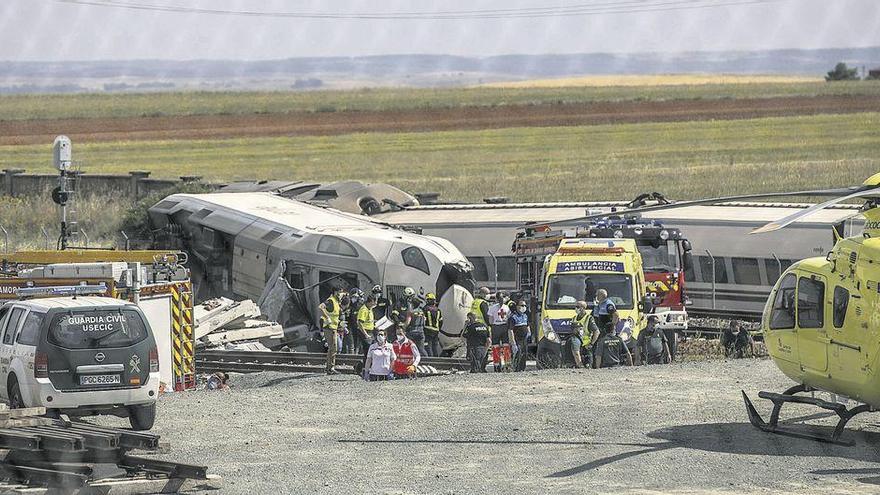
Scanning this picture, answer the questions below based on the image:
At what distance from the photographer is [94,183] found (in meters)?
44.2

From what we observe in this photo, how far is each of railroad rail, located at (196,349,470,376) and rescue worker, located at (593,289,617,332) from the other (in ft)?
6.91

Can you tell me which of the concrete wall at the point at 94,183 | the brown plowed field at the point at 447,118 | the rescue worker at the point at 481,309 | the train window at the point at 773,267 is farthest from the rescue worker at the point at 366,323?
the brown plowed field at the point at 447,118

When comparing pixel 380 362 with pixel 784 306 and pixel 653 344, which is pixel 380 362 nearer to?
pixel 653 344

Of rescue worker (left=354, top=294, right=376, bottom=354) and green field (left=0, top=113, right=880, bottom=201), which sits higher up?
green field (left=0, top=113, right=880, bottom=201)

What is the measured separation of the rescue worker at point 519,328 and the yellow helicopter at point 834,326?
22.1 feet

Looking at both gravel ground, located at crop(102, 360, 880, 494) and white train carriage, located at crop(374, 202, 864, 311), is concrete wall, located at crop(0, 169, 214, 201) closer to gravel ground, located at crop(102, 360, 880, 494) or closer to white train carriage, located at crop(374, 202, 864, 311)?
white train carriage, located at crop(374, 202, 864, 311)

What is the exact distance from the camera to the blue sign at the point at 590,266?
21.6 m

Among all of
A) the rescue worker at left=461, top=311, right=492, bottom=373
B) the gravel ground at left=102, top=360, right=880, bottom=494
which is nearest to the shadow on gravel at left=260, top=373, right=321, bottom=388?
the gravel ground at left=102, top=360, right=880, bottom=494

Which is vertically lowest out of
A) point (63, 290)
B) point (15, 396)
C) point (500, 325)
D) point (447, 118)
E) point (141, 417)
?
point (141, 417)

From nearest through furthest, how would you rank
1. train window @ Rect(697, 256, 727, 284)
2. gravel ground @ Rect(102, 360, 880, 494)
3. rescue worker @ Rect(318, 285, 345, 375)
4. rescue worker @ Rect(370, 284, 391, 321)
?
gravel ground @ Rect(102, 360, 880, 494) → rescue worker @ Rect(318, 285, 345, 375) → rescue worker @ Rect(370, 284, 391, 321) → train window @ Rect(697, 256, 727, 284)

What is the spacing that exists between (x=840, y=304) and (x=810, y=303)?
53 centimetres

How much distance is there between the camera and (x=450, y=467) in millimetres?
12703

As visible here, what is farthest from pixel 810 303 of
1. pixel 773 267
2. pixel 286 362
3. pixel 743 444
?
pixel 773 267

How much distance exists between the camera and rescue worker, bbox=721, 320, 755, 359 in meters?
21.2
